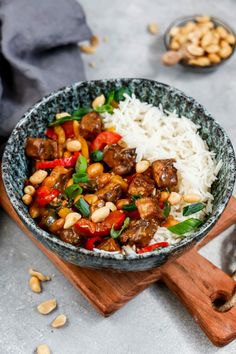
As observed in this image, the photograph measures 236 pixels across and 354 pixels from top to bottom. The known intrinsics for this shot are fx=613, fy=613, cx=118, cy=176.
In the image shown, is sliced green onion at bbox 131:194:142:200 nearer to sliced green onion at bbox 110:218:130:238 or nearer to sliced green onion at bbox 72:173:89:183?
sliced green onion at bbox 110:218:130:238

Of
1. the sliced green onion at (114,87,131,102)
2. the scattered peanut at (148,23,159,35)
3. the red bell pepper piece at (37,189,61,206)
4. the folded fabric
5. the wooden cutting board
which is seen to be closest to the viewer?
the wooden cutting board

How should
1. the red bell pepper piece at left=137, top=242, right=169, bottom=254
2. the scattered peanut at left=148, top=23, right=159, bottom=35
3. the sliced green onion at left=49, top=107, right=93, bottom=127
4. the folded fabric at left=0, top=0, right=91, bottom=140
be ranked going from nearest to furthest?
the red bell pepper piece at left=137, top=242, right=169, bottom=254 < the sliced green onion at left=49, top=107, right=93, bottom=127 < the folded fabric at left=0, top=0, right=91, bottom=140 < the scattered peanut at left=148, top=23, right=159, bottom=35

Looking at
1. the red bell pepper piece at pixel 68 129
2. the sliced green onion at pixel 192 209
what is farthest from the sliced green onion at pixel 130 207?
the red bell pepper piece at pixel 68 129

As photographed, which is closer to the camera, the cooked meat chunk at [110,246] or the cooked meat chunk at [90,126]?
the cooked meat chunk at [110,246]

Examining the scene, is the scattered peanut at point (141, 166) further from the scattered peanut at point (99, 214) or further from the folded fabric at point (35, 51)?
the folded fabric at point (35, 51)

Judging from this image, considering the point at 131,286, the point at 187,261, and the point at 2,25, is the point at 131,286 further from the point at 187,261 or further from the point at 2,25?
the point at 2,25

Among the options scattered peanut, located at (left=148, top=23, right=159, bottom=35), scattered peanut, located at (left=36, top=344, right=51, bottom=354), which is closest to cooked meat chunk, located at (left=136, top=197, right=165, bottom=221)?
scattered peanut, located at (left=36, top=344, right=51, bottom=354)

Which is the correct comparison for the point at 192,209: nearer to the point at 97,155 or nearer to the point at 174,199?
the point at 174,199

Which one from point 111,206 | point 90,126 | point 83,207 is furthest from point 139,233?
point 90,126
